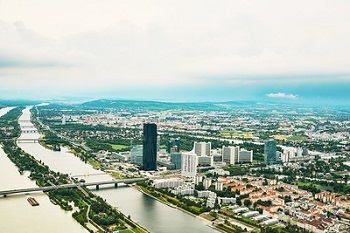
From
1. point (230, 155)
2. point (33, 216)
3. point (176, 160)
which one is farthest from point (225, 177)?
point (33, 216)

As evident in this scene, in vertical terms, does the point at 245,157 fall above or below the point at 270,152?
below

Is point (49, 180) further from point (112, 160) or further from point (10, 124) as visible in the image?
point (10, 124)

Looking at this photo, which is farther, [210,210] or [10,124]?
[10,124]

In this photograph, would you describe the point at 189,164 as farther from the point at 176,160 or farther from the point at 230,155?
the point at 230,155

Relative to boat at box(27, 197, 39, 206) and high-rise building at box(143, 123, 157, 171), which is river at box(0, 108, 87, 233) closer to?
boat at box(27, 197, 39, 206)

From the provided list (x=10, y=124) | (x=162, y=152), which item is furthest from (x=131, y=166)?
(x=10, y=124)

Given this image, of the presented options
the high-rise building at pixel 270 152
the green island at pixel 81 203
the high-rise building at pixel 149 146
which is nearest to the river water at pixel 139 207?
the green island at pixel 81 203
